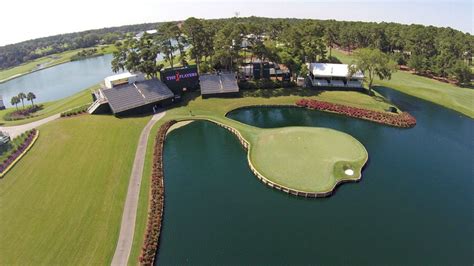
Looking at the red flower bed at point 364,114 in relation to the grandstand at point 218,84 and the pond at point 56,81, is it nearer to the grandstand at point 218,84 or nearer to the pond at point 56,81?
the grandstand at point 218,84

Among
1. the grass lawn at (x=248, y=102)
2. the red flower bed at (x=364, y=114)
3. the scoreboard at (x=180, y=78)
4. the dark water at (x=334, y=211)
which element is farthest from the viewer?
the scoreboard at (x=180, y=78)

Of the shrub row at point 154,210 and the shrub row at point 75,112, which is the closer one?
the shrub row at point 154,210

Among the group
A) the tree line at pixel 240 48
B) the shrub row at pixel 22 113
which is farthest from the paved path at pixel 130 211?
the shrub row at pixel 22 113

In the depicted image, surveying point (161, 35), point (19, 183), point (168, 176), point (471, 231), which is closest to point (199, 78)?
point (161, 35)

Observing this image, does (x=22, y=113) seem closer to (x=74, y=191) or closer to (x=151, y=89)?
(x=151, y=89)

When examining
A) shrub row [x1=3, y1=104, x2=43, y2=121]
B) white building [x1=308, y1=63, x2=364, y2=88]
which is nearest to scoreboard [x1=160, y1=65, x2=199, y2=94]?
white building [x1=308, y1=63, x2=364, y2=88]

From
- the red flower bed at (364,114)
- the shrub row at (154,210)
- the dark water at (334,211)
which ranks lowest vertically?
the dark water at (334,211)

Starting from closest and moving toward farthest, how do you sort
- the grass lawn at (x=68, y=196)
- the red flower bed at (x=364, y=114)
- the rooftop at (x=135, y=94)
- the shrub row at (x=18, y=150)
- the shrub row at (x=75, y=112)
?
the grass lawn at (x=68, y=196) → the shrub row at (x=18, y=150) → the red flower bed at (x=364, y=114) → the shrub row at (x=75, y=112) → the rooftop at (x=135, y=94)

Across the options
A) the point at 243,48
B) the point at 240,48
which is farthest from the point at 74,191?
the point at 243,48
